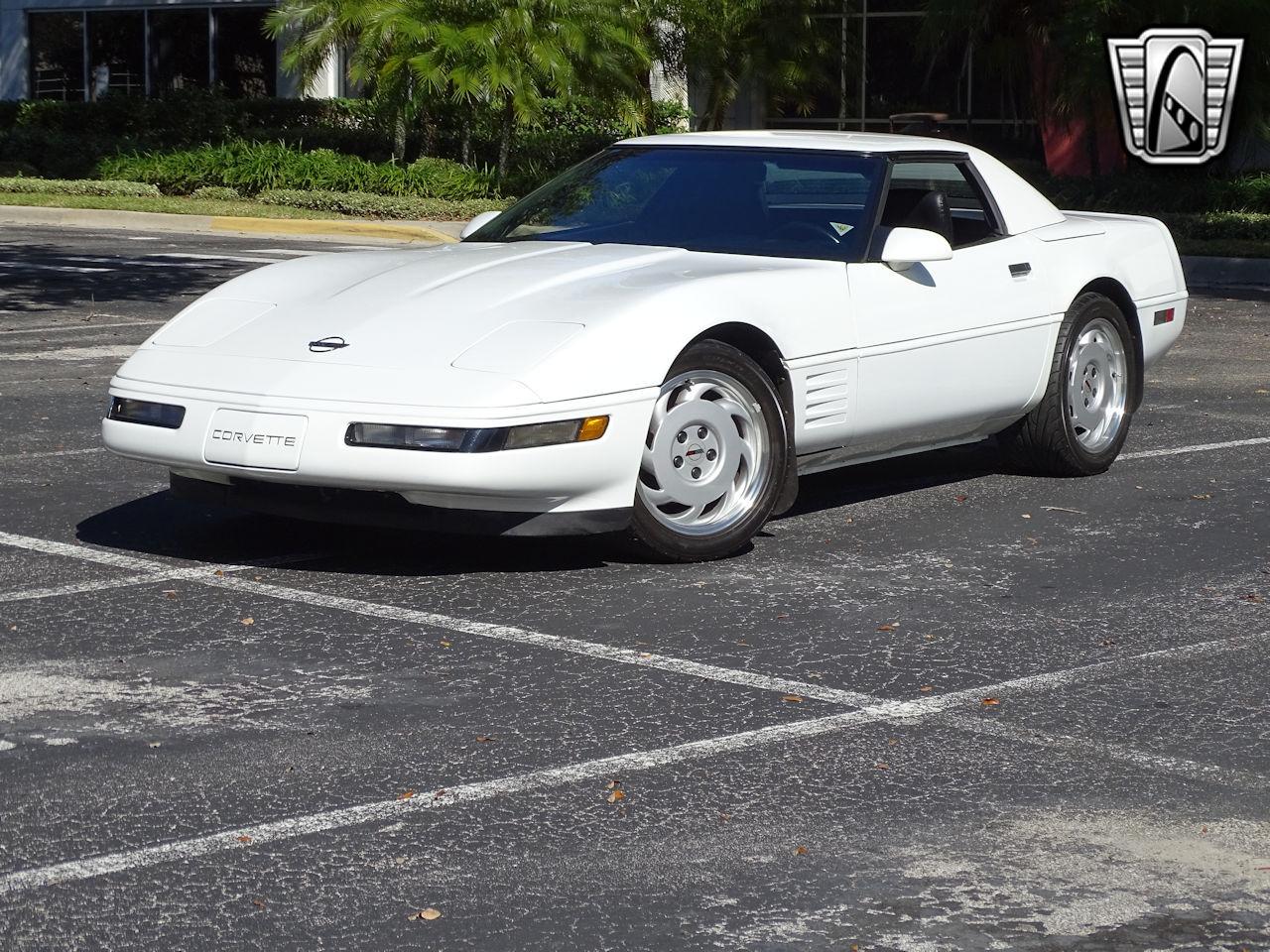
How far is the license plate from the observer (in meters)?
6.07

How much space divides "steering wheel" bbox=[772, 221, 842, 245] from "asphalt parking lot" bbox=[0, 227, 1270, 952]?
1042 millimetres

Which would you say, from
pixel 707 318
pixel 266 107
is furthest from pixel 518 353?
pixel 266 107

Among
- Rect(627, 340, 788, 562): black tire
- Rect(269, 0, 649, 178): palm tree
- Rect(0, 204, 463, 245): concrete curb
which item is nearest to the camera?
Rect(627, 340, 788, 562): black tire

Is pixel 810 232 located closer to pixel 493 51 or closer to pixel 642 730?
pixel 642 730

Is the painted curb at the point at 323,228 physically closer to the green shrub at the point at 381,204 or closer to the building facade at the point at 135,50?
the green shrub at the point at 381,204

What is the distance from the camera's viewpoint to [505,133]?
89.7 feet

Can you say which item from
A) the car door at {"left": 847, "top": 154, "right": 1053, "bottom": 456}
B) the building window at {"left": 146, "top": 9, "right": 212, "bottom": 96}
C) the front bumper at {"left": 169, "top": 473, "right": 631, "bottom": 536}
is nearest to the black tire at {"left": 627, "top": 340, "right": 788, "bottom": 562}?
the front bumper at {"left": 169, "top": 473, "right": 631, "bottom": 536}

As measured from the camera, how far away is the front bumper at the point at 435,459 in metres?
5.96

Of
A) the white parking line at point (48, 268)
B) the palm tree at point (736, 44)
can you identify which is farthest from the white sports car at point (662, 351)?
the palm tree at point (736, 44)

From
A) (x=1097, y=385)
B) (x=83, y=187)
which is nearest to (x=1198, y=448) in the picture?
(x=1097, y=385)

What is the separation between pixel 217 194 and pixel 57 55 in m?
13.1

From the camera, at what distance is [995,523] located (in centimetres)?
739

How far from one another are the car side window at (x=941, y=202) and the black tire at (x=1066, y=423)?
531 millimetres

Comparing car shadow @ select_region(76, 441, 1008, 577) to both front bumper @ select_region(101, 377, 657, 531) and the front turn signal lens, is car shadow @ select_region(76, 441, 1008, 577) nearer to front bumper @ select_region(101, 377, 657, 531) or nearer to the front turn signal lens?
front bumper @ select_region(101, 377, 657, 531)
